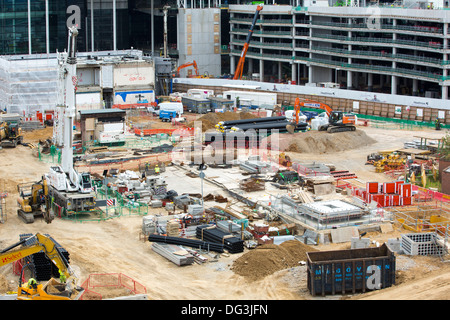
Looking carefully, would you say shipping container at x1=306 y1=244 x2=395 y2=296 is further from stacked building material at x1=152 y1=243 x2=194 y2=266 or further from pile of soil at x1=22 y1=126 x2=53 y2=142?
pile of soil at x1=22 y1=126 x2=53 y2=142

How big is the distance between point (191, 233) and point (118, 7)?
7491 cm

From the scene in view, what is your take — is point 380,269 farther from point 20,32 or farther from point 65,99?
point 20,32

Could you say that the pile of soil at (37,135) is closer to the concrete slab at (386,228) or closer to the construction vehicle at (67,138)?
the construction vehicle at (67,138)

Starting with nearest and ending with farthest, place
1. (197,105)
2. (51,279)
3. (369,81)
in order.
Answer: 1. (51,279)
2. (197,105)
3. (369,81)

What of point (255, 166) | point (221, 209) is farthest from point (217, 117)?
point (221, 209)

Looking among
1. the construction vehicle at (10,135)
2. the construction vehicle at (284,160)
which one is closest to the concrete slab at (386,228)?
the construction vehicle at (284,160)

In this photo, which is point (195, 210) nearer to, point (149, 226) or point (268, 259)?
point (149, 226)

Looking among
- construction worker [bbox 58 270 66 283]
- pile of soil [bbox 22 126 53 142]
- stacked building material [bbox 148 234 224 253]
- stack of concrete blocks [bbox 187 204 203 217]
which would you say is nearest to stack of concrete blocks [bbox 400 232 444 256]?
stacked building material [bbox 148 234 224 253]

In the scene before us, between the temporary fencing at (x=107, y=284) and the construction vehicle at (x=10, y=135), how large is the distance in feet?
109

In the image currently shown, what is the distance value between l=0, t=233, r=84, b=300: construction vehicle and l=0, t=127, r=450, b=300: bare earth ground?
126 centimetres

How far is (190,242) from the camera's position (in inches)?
1490

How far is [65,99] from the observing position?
44.6 m

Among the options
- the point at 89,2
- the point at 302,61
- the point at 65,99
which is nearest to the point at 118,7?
the point at 89,2

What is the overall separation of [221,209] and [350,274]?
14.4 metres
